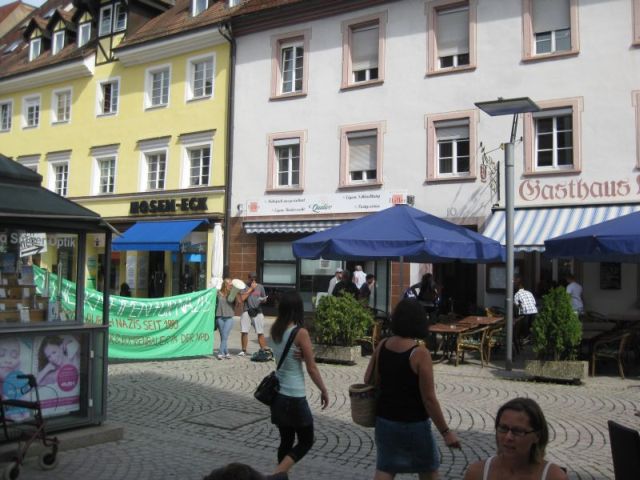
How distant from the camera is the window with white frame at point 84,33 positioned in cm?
2716

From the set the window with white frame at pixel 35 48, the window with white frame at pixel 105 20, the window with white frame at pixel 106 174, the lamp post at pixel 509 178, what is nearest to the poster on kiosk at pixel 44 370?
the lamp post at pixel 509 178

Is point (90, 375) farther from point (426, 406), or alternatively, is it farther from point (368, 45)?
point (368, 45)

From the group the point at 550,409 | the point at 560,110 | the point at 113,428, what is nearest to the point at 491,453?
the point at 550,409

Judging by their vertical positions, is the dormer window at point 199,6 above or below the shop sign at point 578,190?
above

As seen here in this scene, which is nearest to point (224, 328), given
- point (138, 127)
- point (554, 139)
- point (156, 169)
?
point (554, 139)

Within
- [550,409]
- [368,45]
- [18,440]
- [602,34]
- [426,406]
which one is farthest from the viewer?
[368,45]

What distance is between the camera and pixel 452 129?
58.7 feet

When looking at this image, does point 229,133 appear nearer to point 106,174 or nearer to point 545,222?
point 106,174

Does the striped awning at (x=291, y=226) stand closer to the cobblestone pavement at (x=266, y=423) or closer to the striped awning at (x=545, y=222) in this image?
the striped awning at (x=545, y=222)

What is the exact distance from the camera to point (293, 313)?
5.09m

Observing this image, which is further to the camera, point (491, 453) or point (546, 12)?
point (546, 12)

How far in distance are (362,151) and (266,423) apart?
42.4ft

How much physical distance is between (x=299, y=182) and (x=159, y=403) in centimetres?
1253

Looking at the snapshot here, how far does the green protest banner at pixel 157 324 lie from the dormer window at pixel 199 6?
14975 mm
